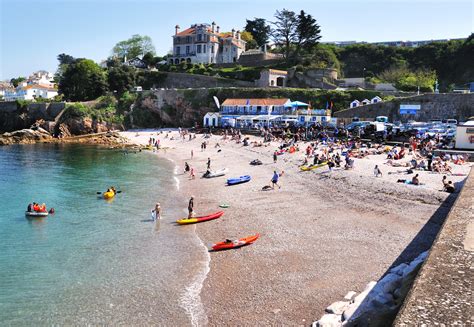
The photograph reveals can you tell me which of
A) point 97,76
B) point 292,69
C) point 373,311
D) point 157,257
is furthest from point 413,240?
point 97,76

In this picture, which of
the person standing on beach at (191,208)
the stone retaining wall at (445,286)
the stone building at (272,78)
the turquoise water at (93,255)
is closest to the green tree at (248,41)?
the stone building at (272,78)

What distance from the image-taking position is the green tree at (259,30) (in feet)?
300

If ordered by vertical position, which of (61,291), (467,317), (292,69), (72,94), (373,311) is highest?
(292,69)

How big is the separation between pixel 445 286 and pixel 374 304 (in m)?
3.09

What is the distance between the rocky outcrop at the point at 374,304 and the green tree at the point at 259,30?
278 ft

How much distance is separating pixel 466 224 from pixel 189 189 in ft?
63.8

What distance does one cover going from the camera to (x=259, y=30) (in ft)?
303

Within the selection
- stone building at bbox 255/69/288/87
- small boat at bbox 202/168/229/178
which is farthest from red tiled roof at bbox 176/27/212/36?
small boat at bbox 202/168/229/178

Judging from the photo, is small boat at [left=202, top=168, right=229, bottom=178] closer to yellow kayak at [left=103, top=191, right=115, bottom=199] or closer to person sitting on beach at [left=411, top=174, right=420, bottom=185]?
yellow kayak at [left=103, top=191, right=115, bottom=199]

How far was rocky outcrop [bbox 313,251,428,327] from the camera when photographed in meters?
9.65

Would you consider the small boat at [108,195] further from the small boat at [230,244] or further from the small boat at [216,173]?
the small boat at [230,244]

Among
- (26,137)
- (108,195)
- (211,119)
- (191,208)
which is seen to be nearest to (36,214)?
(108,195)

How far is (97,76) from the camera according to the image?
67.1 m

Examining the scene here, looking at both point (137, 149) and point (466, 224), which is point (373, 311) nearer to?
point (466, 224)
